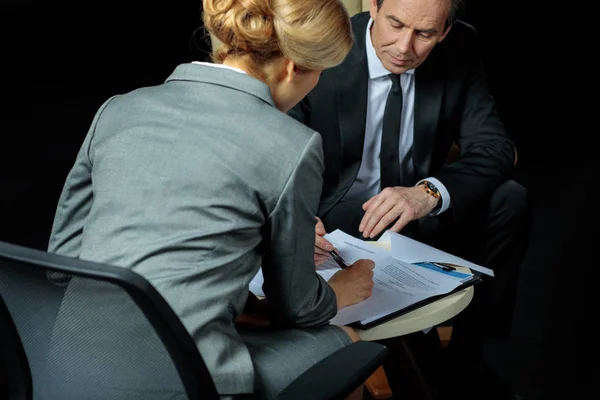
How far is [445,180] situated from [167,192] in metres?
1.20

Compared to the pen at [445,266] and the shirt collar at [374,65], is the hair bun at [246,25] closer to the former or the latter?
the pen at [445,266]

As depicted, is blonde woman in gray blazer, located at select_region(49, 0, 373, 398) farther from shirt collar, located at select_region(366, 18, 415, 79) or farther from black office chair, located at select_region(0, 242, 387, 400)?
shirt collar, located at select_region(366, 18, 415, 79)

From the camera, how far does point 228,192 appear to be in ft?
4.44

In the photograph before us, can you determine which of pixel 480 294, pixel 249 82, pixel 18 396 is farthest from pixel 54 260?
pixel 480 294

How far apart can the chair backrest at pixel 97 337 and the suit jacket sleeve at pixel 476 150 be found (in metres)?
1.32

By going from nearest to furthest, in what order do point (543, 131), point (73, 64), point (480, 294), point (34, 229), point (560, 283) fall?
point (480, 294)
point (560, 283)
point (34, 229)
point (543, 131)
point (73, 64)

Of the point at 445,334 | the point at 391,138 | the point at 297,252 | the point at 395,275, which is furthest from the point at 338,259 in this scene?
the point at 445,334

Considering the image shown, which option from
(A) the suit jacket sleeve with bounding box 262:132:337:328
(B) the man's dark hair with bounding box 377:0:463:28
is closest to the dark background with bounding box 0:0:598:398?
(B) the man's dark hair with bounding box 377:0:463:28

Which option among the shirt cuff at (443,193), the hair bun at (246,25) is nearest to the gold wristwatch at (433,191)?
the shirt cuff at (443,193)

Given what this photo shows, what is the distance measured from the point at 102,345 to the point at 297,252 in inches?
15.8

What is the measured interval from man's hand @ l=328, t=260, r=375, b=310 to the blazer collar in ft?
1.32

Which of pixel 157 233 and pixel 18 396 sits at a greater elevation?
pixel 157 233

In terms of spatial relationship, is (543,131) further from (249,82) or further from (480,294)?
(249,82)

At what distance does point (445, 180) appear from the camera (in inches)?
93.0
